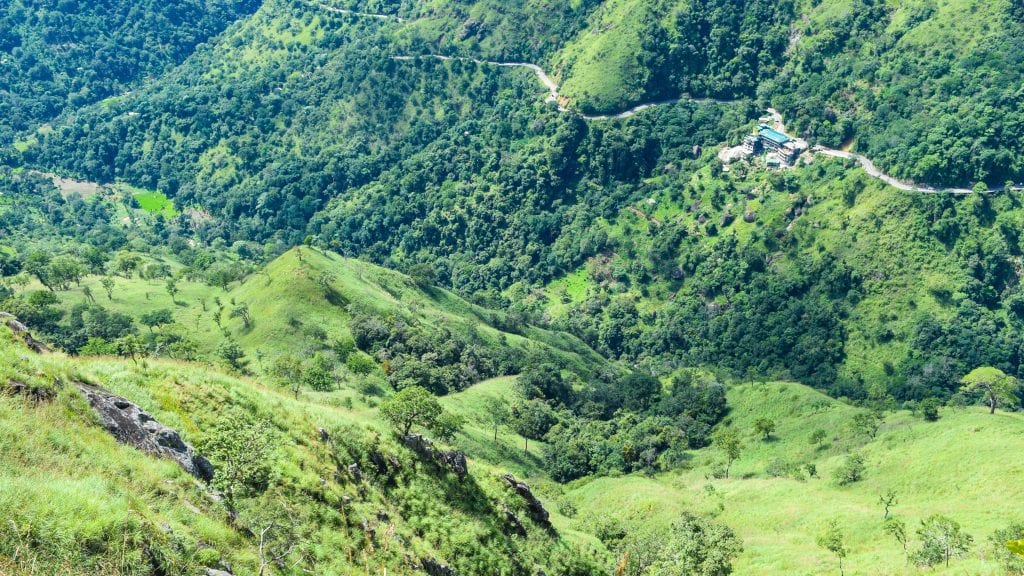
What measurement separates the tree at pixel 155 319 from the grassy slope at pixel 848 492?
90.4 m

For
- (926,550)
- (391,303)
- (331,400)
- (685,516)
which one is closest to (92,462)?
(331,400)

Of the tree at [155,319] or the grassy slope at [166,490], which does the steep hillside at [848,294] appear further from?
the grassy slope at [166,490]

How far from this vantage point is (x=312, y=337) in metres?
123

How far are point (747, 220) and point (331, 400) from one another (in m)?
163

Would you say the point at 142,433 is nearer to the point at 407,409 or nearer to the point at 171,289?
the point at 407,409

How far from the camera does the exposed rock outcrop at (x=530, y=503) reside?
61.5 m

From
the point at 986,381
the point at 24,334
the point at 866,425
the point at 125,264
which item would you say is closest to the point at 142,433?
the point at 24,334

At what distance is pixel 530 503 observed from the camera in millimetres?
61938

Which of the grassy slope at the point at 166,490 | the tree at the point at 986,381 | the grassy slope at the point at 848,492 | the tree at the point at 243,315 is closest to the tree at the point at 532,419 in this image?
the grassy slope at the point at 848,492

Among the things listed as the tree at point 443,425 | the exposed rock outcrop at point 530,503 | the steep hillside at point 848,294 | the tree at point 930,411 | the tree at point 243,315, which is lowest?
the steep hillside at point 848,294

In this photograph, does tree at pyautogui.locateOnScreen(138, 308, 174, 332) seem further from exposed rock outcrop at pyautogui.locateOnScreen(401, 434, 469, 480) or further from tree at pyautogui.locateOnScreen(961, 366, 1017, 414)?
tree at pyautogui.locateOnScreen(961, 366, 1017, 414)

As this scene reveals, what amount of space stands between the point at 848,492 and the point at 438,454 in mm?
57661

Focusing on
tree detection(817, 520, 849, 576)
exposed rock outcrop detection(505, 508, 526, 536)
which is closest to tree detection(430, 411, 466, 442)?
exposed rock outcrop detection(505, 508, 526, 536)

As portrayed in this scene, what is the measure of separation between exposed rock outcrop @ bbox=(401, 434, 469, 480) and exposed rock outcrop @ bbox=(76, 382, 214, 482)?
2371 cm
